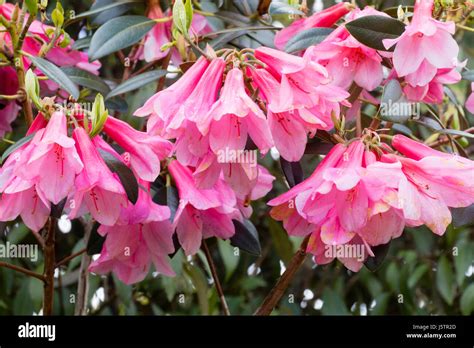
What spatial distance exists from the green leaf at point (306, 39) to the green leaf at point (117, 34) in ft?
1.00

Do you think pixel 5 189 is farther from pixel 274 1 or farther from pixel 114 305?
pixel 114 305

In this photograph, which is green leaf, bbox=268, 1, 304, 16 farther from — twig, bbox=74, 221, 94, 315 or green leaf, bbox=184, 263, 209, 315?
green leaf, bbox=184, 263, 209, 315

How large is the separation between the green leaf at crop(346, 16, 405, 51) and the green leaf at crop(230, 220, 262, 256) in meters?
0.39

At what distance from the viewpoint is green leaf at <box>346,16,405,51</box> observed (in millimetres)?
1155

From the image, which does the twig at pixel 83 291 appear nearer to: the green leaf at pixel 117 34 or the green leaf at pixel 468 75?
the green leaf at pixel 117 34

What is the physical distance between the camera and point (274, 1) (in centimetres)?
144

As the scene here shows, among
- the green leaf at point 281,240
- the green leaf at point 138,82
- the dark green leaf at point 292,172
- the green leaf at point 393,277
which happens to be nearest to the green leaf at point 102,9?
the green leaf at point 138,82

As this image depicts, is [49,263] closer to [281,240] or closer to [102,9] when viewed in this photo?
[102,9]

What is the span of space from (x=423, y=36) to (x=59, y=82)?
548 mm

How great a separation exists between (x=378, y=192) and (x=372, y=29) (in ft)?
0.84

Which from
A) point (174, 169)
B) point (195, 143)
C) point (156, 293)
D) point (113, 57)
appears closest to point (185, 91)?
point (195, 143)

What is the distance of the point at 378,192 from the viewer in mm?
1041

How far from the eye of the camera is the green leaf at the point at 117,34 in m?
1.40

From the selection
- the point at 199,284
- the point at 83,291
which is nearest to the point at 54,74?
the point at 83,291
